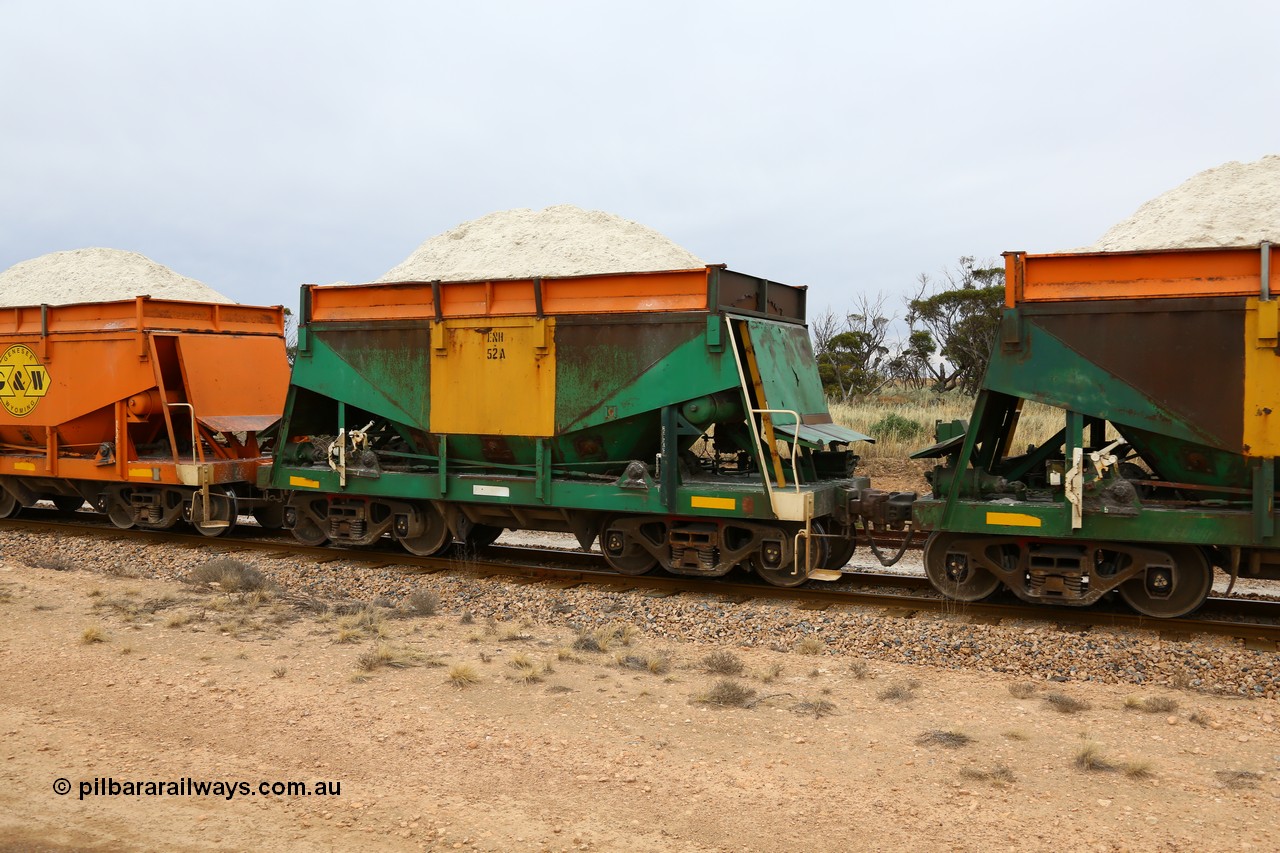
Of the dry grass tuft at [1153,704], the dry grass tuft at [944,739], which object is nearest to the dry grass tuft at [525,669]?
the dry grass tuft at [944,739]

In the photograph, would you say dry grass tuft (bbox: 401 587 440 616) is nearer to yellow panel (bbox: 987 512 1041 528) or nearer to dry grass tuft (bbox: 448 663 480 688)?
dry grass tuft (bbox: 448 663 480 688)

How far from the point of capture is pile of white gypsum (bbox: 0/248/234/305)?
49281mm

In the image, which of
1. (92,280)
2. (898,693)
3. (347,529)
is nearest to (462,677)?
(898,693)

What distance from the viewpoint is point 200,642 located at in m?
7.67

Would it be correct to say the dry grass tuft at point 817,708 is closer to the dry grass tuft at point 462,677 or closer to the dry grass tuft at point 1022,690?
the dry grass tuft at point 1022,690

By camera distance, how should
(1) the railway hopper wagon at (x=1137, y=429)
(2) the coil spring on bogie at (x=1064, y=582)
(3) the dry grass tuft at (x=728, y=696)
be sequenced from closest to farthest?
1. (3) the dry grass tuft at (x=728, y=696)
2. (1) the railway hopper wagon at (x=1137, y=429)
3. (2) the coil spring on bogie at (x=1064, y=582)

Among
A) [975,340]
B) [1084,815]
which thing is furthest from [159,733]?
[975,340]

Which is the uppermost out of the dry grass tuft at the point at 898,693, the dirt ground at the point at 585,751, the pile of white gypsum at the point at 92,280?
the pile of white gypsum at the point at 92,280

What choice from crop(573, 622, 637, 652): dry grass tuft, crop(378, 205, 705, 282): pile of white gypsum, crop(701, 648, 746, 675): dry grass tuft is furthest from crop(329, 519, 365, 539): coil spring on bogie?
crop(378, 205, 705, 282): pile of white gypsum

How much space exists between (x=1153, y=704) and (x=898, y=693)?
4.93 feet

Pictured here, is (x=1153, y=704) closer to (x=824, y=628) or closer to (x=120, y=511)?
(x=824, y=628)

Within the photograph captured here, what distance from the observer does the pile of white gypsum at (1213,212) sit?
97.5 feet

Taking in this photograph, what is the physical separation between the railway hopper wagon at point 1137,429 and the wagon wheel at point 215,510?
27.5 ft

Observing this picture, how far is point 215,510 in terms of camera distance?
12.9 meters
